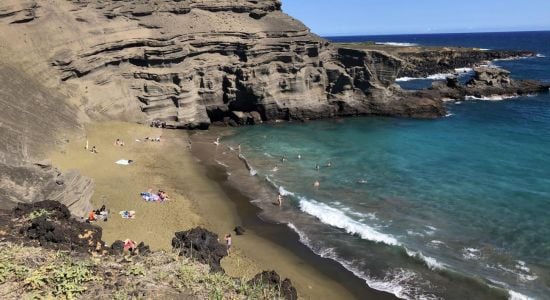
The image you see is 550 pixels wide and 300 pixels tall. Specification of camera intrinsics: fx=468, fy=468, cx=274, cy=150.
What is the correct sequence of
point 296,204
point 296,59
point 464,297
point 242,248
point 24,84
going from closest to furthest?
point 464,297
point 242,248
point 296,204
point 24,84
point 296,59

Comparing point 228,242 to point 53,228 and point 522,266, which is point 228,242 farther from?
point 522,266

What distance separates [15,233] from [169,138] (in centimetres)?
2796

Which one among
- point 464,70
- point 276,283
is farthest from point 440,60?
point 276,283

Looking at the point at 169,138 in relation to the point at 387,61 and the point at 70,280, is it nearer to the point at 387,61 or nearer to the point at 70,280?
the point at 387,61

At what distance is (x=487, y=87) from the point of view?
66000 millimetres

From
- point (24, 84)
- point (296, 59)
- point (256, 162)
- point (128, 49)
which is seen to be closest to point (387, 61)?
point (296, 59)

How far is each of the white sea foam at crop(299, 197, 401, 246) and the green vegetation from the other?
12.3m

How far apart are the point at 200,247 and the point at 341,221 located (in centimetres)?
1190

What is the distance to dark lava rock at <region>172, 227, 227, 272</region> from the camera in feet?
41.4

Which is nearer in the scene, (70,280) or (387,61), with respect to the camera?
(70,280)

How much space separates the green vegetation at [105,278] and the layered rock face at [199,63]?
103 feet

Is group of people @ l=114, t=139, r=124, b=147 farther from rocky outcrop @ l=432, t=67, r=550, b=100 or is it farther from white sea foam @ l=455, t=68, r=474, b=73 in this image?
white sea foam @ l=455, t=68, r=474, b=73

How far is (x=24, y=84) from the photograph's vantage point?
34.0 m

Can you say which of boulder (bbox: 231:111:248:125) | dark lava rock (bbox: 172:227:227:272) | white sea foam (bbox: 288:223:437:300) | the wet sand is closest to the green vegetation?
dark lava rock (bbox: 172:227:227:272)
